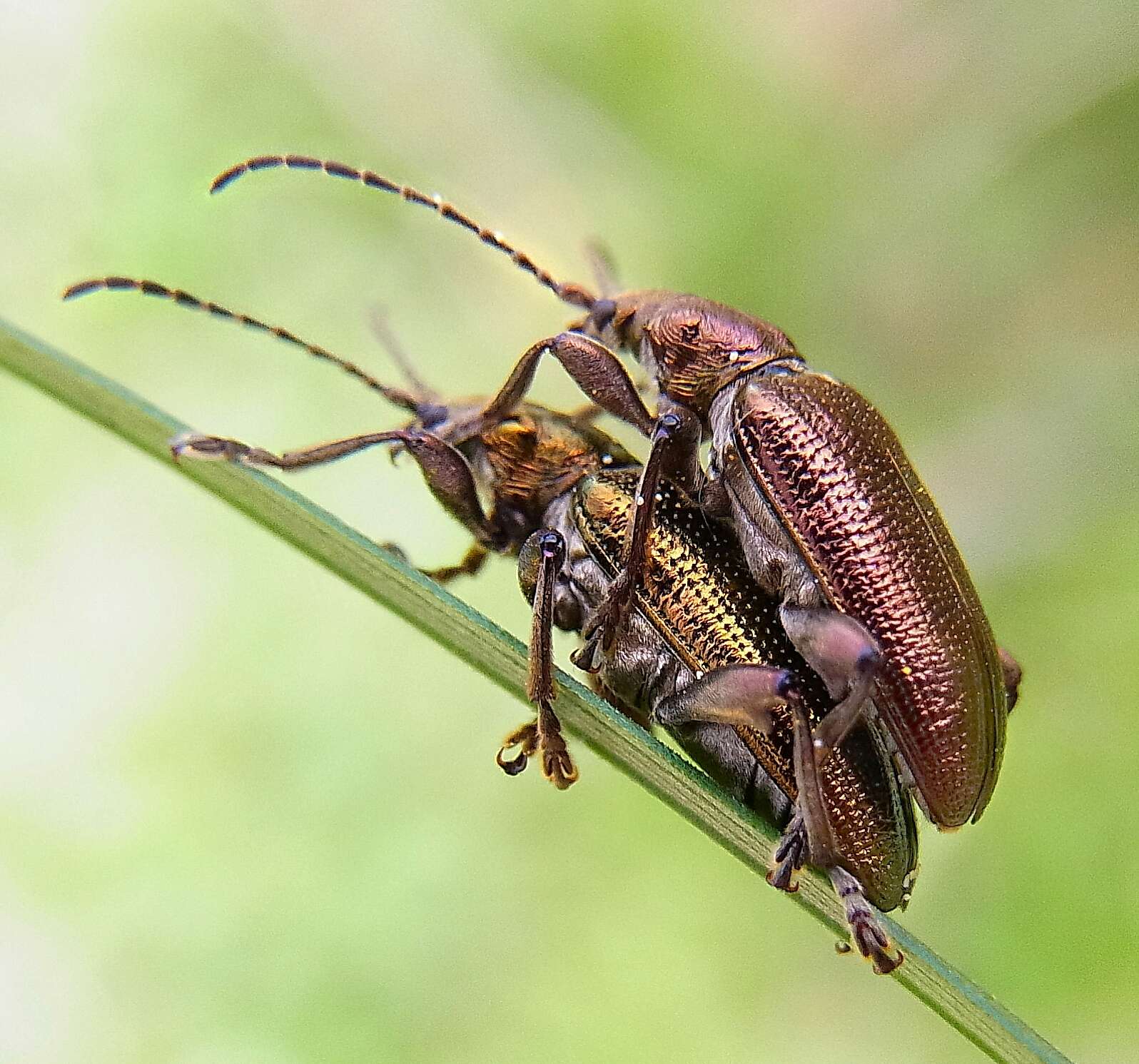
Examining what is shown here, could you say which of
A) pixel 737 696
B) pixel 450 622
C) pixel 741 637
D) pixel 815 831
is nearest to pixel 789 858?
pixel 815 831

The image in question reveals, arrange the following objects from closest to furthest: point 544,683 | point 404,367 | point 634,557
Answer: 1. point 544,683
2. point 634,557
3. point 404,367

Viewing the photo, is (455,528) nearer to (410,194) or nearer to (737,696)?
(410,194)

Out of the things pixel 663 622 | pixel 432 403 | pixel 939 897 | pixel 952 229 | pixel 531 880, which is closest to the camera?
pixel 663 622

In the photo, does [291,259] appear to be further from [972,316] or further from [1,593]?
[972,316]

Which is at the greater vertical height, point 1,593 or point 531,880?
point 531,880

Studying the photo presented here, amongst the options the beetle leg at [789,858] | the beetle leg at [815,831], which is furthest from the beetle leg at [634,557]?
the beetle leg at [789,858]

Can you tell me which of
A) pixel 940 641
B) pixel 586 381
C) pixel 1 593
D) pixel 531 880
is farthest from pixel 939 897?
pixel 1 593

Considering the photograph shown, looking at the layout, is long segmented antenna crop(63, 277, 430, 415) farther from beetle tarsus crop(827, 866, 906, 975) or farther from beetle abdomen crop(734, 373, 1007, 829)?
beetle tarsus crop(827, 866, 906, 975)
